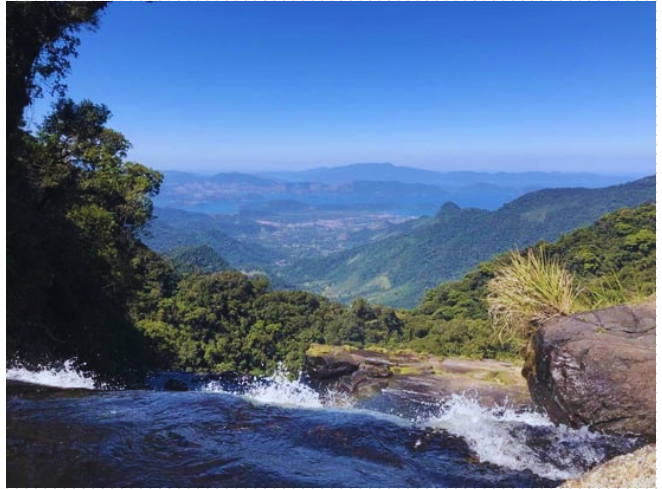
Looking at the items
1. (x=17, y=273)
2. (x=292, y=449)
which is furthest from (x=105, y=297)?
(x=292, y=449)

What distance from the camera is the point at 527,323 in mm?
7734

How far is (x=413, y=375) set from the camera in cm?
1021

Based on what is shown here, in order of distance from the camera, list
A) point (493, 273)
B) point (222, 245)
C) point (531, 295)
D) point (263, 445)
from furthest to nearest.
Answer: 1. point (222, 245)
2. point (493, 273)
3. point (531, 295)
4. point (263, 445)

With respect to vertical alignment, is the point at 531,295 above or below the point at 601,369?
above

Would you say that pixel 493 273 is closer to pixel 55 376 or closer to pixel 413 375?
pixel 413 375

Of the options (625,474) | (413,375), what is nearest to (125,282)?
(413,375)

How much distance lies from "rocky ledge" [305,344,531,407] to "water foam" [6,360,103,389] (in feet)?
15.4

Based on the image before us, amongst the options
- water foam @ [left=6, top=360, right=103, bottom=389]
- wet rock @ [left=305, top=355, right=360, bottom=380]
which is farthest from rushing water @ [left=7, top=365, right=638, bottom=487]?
wet rock @ [left=305, top=355, right=360, bottom=380]

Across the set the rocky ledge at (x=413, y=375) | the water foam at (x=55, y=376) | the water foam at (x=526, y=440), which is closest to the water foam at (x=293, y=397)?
the rocky ledge at (x=413, y=375)

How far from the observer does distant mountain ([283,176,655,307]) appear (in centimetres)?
10606

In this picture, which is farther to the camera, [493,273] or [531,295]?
[493,273]

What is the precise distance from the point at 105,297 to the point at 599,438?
25.2 ft

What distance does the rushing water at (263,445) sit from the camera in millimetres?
4250

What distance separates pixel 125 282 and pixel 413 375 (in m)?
6.08
